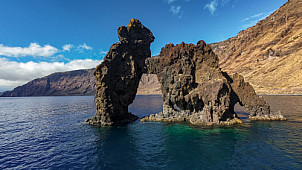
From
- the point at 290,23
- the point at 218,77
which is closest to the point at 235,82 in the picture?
the point at 218,77

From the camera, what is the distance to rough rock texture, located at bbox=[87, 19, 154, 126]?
38812 millimetres

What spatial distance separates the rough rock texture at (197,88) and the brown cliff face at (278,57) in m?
108

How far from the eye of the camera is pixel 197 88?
120 feet

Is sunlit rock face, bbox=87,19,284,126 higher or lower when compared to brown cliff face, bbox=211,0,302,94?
lower

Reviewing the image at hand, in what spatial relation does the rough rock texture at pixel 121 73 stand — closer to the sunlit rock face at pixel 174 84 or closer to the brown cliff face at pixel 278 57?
the sunlit rock face at pixel 174 84

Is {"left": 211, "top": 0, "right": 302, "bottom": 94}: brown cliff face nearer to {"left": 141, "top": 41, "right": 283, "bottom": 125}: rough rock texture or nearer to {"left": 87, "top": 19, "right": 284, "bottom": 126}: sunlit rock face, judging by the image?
{"left": 141, "top": 41, "right": 283, "bottom": 125}: rough rock texture

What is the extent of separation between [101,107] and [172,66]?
2346 cm

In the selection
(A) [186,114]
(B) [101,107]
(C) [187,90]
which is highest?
(C) [187,90]

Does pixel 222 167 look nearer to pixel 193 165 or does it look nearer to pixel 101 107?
pixel 193 165

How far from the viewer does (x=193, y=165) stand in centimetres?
1750

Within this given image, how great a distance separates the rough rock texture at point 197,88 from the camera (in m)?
34.0

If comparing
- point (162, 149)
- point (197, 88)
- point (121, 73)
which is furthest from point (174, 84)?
point (162, 149)

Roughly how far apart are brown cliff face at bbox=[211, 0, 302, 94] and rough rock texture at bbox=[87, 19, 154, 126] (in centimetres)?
12992

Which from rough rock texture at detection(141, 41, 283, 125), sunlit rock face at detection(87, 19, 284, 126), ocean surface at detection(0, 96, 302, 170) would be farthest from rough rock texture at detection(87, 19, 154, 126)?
ocean surface at detection(0, 96, 302, 170)
